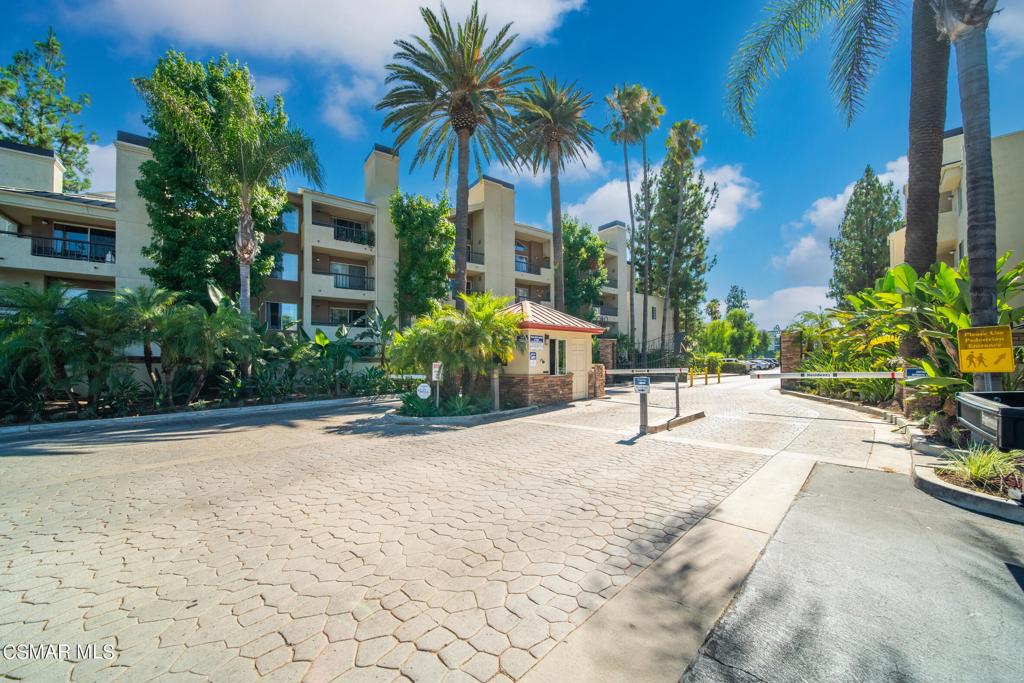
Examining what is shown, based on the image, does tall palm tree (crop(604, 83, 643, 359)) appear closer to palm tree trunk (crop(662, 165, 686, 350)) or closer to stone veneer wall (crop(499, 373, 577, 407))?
palm tree trunk (crop(662, 165, 686, 350))

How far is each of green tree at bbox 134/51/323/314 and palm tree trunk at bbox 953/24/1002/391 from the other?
1915 centimetres

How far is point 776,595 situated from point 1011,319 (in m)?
8.09

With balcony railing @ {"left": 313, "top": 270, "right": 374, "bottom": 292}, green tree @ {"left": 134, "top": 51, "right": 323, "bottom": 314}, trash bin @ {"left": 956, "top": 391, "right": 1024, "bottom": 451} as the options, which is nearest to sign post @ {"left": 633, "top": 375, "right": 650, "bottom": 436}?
trash bin @ {"left": 956, "top": 391, "right": 1024, "bottom": 451}

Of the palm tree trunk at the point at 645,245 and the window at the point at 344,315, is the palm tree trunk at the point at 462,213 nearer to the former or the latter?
the window at the point at 344,315

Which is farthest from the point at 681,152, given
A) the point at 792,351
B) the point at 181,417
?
the point at 181,417

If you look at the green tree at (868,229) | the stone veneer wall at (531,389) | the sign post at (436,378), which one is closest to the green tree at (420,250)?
the stone veneer wall at (531,389)

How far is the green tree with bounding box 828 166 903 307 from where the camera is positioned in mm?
29625

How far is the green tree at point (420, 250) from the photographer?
24516 millimetres

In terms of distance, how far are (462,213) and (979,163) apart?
1585 cm

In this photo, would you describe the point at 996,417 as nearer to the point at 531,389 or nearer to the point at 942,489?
the point at 942,489

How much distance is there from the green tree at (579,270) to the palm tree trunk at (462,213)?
1536 centimetres

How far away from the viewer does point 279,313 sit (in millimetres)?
23594

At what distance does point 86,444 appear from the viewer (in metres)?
9.27

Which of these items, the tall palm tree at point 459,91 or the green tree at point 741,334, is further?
the green tree at point 741,334
